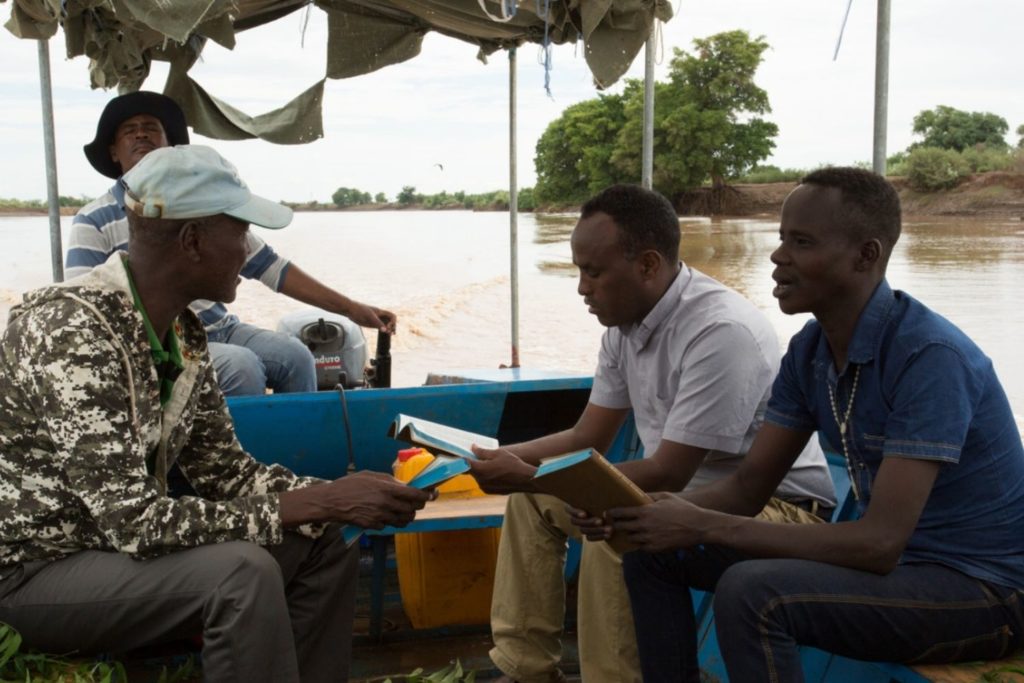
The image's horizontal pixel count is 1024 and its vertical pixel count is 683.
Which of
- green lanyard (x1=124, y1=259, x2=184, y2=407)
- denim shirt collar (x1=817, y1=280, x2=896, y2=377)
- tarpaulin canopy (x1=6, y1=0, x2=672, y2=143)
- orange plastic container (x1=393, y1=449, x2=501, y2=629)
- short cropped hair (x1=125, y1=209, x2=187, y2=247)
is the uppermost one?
tarpaulin canopy (x1=6, y1=0, x2=672, y2=143)

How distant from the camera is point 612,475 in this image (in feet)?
6.49

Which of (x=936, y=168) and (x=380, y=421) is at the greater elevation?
(x=936, y=168)

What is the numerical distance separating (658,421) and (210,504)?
1249mm

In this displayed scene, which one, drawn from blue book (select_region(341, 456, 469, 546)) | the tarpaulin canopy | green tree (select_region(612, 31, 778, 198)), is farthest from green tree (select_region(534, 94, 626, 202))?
blue book (select_region(341, 456, 469, 546))

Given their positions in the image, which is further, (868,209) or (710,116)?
(710,116)

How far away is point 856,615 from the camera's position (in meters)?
1.94

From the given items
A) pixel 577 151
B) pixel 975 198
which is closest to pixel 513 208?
pixel 975 198

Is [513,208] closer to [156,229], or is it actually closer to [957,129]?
[156,229]

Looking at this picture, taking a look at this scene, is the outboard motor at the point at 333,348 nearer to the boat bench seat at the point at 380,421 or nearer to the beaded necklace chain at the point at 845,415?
the boat bench seat at the point at 380,421

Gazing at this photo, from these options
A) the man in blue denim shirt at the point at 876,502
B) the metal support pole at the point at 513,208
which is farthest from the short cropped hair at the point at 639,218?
the metal support pole at the point at 513,208

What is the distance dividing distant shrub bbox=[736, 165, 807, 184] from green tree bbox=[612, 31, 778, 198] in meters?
0.47

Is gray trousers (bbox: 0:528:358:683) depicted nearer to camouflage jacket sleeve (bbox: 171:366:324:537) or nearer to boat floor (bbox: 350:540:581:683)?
camouflage jacket sleeve (bbox: 171:366:324:537)

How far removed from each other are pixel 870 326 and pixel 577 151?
45.4 metres

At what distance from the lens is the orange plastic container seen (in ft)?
11.7
